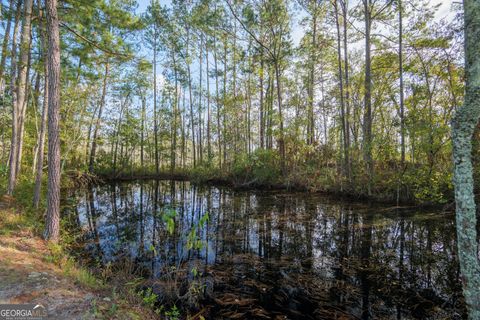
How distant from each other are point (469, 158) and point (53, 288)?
5028 millimetres

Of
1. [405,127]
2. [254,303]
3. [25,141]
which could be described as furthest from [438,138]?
[25,141]

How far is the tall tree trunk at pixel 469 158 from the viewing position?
2.19 meters

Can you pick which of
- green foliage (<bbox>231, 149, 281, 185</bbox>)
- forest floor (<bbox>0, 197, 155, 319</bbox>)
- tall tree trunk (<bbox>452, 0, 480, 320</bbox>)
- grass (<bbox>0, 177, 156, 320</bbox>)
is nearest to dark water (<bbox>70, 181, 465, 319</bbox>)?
grass (<bbox>0, 177, 156, 320</bbox>)

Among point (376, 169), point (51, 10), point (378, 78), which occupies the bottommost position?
point (376, 169)

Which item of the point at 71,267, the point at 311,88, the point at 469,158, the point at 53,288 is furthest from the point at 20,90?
the point at 311,88

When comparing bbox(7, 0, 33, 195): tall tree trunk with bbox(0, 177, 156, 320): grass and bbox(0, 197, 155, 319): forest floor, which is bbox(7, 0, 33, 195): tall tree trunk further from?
bbox(0, 197, 155, 319): forest floor

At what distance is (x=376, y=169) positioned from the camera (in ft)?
34.2

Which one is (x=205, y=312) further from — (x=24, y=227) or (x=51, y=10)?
(x=51, y=10)

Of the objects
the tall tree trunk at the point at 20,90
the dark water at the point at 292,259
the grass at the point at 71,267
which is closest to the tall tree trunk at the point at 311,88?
the dark water at the point at 292,259

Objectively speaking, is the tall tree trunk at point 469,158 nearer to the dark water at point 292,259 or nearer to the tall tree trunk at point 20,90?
the dark water at point 292,259

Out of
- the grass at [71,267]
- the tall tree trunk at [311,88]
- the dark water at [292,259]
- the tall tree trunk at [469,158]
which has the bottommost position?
the dark water at [292,259]

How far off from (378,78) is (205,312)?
13.2 m

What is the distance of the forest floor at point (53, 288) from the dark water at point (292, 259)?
783 millimetres

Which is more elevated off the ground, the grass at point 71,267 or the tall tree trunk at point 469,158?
the tall tree trunk at point 469,158
